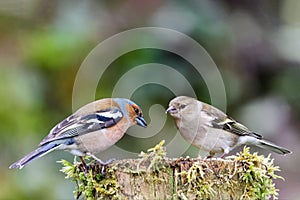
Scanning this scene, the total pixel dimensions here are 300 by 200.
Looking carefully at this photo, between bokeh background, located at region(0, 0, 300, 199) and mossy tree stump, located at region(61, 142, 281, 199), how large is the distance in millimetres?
3110

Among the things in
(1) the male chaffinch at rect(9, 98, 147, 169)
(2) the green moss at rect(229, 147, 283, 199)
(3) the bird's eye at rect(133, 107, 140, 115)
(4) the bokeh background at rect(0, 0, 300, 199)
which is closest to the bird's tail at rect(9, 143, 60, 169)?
(1) the male chaffinch at rect(9, 98, 147, 169)

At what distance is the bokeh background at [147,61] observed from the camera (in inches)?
264

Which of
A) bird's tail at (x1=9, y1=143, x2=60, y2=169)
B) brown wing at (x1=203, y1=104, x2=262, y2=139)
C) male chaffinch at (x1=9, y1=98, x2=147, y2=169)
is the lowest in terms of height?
bird's tail at (x1=9, y1=143, x2=60, y2=169)

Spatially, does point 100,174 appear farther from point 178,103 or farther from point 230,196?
point 178,103

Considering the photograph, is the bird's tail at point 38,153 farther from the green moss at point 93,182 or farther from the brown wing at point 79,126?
the green moss at point 93,182

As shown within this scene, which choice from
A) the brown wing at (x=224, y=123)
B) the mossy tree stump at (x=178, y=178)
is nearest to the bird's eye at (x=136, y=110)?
the brown wing at (x=224, y=123)

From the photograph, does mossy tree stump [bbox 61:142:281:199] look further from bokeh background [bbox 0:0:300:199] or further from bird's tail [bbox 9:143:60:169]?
bokeh background [bbox 0:0:300:199]

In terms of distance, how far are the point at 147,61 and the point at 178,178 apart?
14.9 feet

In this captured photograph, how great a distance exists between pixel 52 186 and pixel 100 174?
2785 millimetres

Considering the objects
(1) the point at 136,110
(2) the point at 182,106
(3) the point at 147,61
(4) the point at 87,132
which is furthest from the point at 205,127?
(3) the point at 147,61

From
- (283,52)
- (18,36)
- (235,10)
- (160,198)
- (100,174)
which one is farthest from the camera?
(235,10)

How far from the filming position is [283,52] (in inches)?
316

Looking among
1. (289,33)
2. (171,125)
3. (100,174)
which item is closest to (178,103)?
(100,174)

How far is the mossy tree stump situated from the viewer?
3146 millimetres
